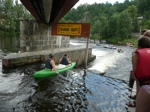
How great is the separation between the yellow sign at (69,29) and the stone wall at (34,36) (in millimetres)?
1486

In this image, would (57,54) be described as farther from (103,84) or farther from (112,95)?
(112,95)

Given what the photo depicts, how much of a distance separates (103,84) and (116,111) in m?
2.68

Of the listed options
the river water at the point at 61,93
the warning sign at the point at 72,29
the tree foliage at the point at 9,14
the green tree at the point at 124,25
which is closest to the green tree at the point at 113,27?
the green tree at the point at 124,25

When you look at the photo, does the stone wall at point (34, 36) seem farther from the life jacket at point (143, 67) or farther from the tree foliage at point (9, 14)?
the tree foliage at point (9, 14)

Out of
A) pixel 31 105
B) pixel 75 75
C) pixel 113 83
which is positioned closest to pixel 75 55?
pixel 75 75

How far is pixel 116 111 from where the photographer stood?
186 inches

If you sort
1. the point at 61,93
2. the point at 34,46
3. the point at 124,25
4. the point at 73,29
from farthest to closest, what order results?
the point at 124,25 < the point at 34,46 < the point at 73,29 < the point at 61,93

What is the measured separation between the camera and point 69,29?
1049 cm

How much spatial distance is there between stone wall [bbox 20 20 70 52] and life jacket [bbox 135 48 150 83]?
33.8 ft

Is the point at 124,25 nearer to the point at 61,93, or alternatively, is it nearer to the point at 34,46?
the point at 34,46

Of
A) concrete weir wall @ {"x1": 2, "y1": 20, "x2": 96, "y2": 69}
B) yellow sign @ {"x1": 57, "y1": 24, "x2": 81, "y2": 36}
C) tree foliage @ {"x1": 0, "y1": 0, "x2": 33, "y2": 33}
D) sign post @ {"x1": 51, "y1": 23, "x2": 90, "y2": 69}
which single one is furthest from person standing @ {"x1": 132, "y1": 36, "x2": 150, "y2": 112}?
tree foliage @ {"x1": 0, "y1": 0, "x2": 33, "y2": 33}

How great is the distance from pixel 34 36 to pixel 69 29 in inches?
146

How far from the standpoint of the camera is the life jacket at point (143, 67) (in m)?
2.23

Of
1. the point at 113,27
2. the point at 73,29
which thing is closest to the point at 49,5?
the point at 73,29
